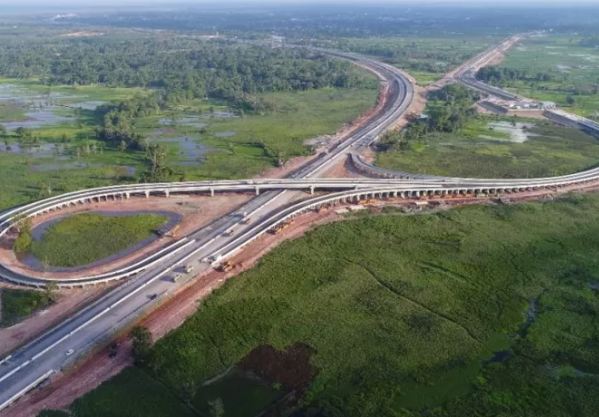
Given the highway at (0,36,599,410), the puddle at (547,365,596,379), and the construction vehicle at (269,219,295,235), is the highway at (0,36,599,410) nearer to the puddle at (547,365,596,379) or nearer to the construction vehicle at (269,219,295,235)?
the construction vehicle at (269,219,295,235)

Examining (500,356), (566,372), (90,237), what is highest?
(90,237)

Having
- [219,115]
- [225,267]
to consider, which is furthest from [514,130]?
[225,267]

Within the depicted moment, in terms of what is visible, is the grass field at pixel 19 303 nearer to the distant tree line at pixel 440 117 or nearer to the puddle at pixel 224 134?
the puddle at pixel 224 134

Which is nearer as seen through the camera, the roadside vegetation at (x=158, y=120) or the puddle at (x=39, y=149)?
the roadside vegetation at (x=158, y=120)

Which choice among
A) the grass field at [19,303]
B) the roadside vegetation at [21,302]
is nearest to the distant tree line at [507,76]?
the roadside vegetation at [21,302]

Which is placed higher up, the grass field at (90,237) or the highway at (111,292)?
the highway at (111,292)

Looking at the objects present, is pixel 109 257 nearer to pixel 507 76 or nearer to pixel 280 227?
pixel 280 227
